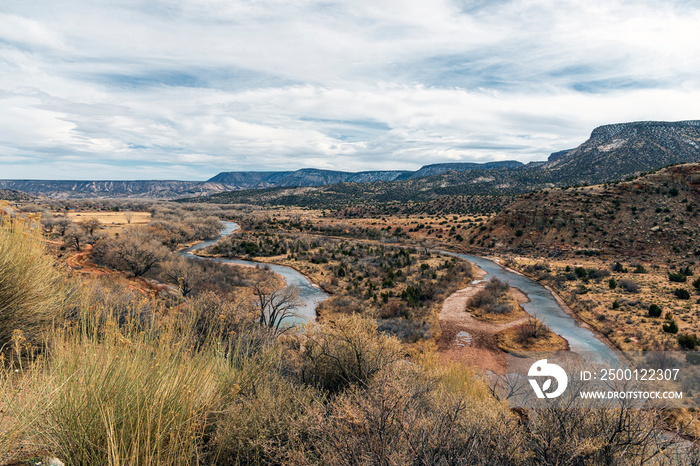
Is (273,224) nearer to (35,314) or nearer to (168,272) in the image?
(168,272)

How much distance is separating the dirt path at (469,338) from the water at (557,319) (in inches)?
56.5

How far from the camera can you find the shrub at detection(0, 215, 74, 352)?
471cm

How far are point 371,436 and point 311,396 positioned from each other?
7.99 feet

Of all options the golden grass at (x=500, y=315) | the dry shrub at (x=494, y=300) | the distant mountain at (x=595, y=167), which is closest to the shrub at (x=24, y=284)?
the golden grass at (x=500, y=315)

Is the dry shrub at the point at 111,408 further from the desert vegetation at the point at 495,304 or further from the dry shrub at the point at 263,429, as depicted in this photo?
the desert vegetation at the point at 495,304

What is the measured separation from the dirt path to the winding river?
1.80 meters

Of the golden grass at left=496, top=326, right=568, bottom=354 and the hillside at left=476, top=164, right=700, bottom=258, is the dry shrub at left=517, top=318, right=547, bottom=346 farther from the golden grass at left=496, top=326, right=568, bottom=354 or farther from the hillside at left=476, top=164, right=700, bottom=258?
the hillside at left=476, top=164, right=700, bottom=258

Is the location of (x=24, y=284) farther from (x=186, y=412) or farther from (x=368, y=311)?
(x=368, y=311)

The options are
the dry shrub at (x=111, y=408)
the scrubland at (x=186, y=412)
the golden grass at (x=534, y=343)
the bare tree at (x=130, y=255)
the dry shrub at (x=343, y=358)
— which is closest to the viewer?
the dry shrub at (x=111, y=408)

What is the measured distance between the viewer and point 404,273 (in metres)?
36.6

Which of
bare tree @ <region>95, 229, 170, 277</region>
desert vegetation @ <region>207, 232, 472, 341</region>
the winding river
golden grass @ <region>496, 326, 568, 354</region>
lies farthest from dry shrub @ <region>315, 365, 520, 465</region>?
bare tree @ <region>95, 229, 170, 277</region>

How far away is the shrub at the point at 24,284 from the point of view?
4715 mm

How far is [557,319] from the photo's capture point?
2386cm

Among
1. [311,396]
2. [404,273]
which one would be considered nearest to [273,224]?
[404,273]
